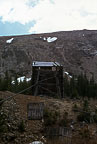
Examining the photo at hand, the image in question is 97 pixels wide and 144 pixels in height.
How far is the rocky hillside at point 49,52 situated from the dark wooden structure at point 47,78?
56.6 meters

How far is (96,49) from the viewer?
85.0 meters

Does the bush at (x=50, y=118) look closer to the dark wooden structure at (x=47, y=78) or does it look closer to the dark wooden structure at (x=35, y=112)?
the dark wooden structure at (x=35, y=112)

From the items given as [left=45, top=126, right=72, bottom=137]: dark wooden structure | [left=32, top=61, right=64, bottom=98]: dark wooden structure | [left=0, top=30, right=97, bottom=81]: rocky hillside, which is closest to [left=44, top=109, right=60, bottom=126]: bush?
[left=45, top=126, right=72, bottom=137]: dark wooden structure

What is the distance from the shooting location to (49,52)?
7788cm

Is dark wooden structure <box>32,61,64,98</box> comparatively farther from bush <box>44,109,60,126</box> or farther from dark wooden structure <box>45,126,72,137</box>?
dark wooden structure <box>45,126,72,137</box>

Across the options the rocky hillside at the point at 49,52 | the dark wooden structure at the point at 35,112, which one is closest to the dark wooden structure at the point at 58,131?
the dark wooden structure at the point at 35,112

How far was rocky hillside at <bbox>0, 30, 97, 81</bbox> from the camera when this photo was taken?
72188 millimetres

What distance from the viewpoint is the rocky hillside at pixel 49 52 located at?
7219cm

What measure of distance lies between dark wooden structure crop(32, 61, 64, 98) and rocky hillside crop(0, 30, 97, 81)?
186 ft

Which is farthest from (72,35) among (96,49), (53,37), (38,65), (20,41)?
(38,65)

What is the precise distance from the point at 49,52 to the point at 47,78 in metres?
66.4

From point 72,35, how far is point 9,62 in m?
37.0

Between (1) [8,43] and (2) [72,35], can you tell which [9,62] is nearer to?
(1) [8,43]

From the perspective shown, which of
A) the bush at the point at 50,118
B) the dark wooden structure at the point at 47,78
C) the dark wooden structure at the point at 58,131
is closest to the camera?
the dark wooden structure at the point at 58,131
